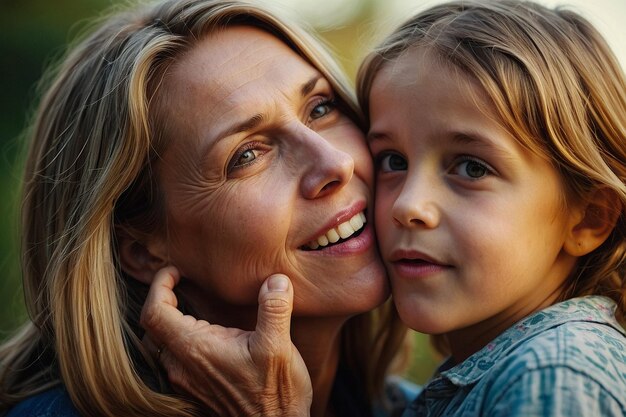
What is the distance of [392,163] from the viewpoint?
102 inches

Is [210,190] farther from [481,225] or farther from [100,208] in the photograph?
[481,225]

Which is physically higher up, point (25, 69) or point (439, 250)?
point (439, 250)

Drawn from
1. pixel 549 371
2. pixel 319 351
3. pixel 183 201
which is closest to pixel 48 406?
pixel 183 201

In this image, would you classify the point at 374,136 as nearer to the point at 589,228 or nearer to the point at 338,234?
the point at 338,234

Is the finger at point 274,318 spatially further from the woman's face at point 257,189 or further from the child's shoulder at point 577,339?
the child's shoulder at point 577,339

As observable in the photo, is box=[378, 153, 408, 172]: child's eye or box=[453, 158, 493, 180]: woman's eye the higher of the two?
box=[453, 158, 493, 180]: woman's eye

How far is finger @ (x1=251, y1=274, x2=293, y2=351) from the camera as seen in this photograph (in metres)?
2.29

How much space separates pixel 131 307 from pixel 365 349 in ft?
4.04

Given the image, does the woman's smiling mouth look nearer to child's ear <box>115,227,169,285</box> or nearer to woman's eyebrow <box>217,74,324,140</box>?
woman's eyebrow <box>217,74,324,140</box>

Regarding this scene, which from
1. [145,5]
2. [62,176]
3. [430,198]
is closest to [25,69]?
[145,5]

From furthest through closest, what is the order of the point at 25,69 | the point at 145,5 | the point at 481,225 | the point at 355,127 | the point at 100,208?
1. the point at 25,69
2. the point at 145,5
3. the point at 355,127
4. the point at 100,208
5. the point at 481,225

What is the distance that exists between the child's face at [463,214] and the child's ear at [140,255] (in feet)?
3.08

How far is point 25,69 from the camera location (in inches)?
262

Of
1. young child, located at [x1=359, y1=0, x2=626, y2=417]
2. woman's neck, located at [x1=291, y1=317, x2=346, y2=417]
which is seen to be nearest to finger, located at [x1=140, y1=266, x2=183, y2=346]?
woman's neck, located at [x1=291, y1=317, x2=346, y2=417]
